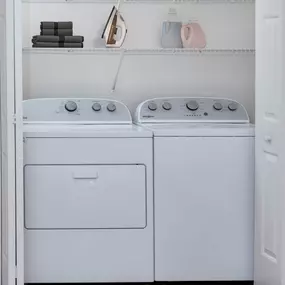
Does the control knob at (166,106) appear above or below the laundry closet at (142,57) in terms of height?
below

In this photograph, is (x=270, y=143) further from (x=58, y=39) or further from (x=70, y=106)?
(x=58, y=39)

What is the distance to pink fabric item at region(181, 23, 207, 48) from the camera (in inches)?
164

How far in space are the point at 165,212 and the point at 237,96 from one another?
4.00 feet

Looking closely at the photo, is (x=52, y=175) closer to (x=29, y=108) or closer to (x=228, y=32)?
(x=29, y=108)

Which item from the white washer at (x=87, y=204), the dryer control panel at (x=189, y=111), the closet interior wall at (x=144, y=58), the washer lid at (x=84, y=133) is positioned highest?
the closet interior wall at (x=144, y=58)

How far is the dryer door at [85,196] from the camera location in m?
3.43

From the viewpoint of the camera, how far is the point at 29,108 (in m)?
3.92

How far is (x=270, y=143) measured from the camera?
3207mm

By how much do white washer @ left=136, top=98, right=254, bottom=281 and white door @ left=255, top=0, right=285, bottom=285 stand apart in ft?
0.35

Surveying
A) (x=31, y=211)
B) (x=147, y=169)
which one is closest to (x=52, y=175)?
(x=31, y=211)

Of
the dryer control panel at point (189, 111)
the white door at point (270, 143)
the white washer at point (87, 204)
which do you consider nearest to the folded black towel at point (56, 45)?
the dryer control panel at point (189, 111)

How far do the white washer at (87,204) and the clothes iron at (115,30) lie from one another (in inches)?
33.1

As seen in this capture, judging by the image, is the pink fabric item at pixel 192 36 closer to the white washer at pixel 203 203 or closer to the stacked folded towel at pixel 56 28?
the stacked folded towel at pixel 56 28

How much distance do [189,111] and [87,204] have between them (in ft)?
3.19
